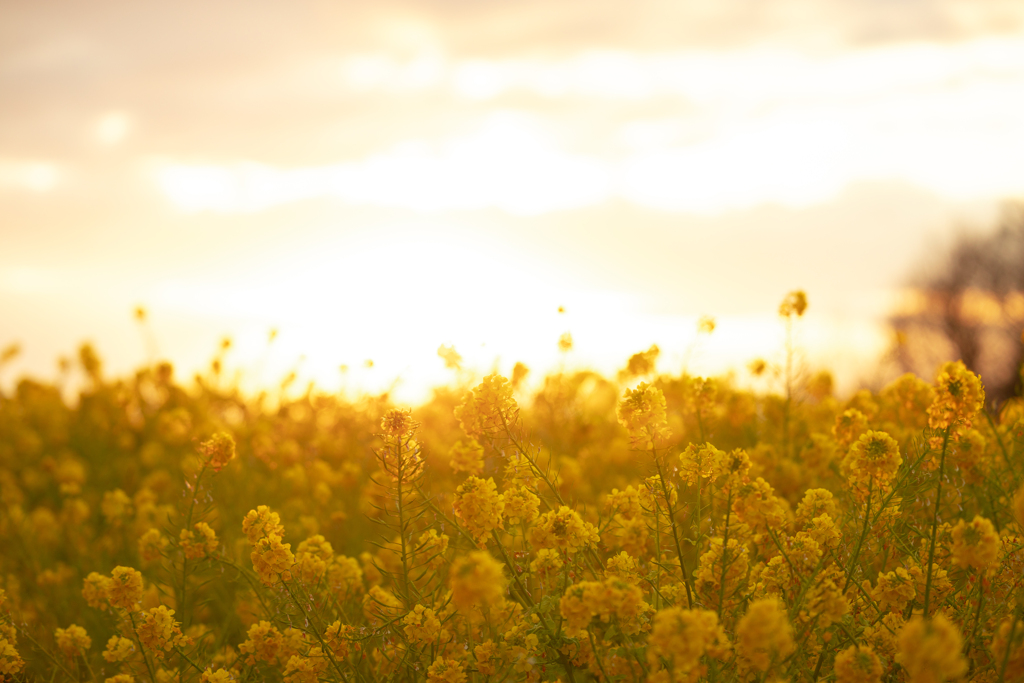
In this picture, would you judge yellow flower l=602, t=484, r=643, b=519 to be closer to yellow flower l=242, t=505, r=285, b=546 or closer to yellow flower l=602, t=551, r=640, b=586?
yellow flower l=602, t=551, r=640, b=586

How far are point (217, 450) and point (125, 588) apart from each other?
608 mm

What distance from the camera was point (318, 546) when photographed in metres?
3.13

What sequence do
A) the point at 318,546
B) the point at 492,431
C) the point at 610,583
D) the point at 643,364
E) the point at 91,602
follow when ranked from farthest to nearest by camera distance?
the point at 643,364
the point at 91,602
the point at 318,546
the point at 492,431
the point at 610,583

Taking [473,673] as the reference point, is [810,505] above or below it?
above

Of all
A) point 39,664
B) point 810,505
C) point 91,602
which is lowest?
point 39,664

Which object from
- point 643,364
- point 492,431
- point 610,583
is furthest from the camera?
point 643,364

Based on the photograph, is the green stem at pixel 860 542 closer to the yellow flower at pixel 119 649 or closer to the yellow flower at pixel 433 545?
the yellow flower at pixel 433 545

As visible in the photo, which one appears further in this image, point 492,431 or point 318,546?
point 318,546

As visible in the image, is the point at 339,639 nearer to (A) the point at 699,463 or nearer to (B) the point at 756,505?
(A) the point at 699,463

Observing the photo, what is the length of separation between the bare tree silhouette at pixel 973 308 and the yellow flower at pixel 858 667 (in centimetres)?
2591

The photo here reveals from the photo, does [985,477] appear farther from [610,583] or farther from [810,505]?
[610,583]

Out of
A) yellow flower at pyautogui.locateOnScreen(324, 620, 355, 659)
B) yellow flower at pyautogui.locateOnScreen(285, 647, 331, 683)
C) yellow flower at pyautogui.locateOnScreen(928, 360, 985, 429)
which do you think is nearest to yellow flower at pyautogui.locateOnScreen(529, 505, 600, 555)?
yellow flower at pyautogui.locateOnScreen(324, 620, 355, 659)

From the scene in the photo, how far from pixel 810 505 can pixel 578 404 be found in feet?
12.5

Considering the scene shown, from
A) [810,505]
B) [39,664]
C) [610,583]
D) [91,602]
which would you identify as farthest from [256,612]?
[810,505]
